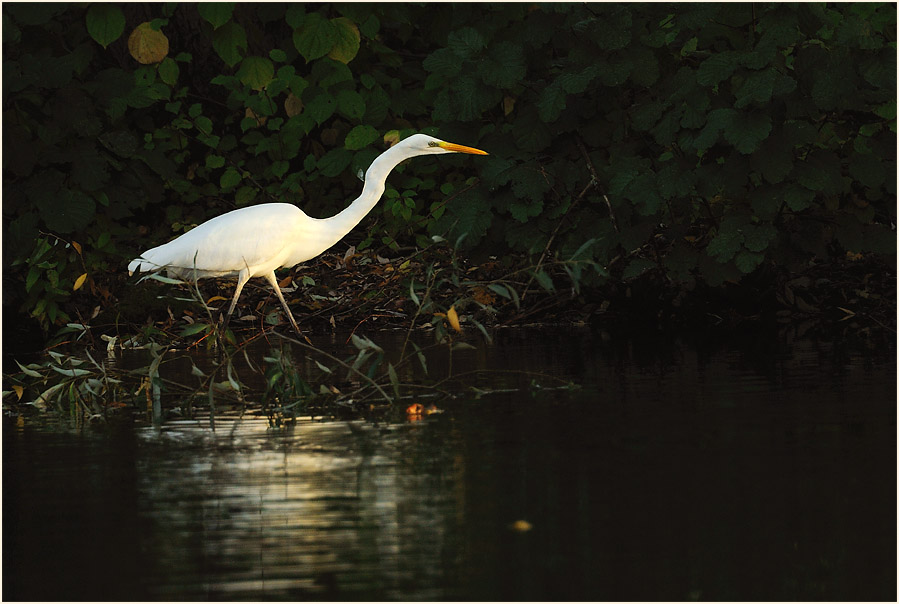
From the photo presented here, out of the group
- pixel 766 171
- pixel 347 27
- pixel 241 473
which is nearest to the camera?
pixel 241 473

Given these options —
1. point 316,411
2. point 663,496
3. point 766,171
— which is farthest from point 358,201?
point 663,496

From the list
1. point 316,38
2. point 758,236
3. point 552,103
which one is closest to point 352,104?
point 316,38

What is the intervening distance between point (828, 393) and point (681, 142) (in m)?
2.68

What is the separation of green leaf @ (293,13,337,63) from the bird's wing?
2365 millimetres

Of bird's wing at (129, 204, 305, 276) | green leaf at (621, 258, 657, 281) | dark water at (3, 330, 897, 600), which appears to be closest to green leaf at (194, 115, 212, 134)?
bird's wing at (129, 204, 305, 276)

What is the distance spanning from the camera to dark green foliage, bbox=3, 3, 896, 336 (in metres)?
8.60

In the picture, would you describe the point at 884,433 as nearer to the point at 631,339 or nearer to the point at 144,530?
the point at 144,530

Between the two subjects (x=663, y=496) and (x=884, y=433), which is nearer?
(x=663, y=496)

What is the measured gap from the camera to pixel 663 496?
4312 mm

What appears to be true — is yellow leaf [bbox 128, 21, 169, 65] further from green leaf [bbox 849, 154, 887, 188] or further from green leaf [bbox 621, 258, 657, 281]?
green leaf [bbox 849, 154, 887, 188]

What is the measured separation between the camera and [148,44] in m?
11.9

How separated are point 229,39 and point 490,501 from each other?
788 centimetres

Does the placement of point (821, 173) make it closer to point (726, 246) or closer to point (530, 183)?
point (726, 246)

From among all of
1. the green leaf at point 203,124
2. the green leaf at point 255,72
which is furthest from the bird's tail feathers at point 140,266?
the green leaf at point 203,124
